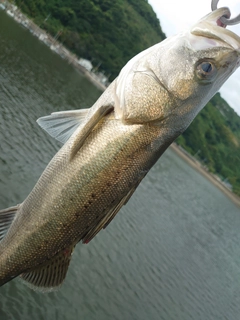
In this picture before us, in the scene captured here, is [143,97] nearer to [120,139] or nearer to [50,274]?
[120,139]

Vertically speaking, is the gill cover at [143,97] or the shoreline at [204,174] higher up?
the gill cover at [143,97]

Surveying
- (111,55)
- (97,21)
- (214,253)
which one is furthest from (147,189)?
(97,21)

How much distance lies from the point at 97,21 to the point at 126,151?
112494mm

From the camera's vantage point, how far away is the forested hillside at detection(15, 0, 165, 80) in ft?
283

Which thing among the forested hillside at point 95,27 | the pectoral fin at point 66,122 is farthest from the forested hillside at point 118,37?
the pectoral fin at point 66,122

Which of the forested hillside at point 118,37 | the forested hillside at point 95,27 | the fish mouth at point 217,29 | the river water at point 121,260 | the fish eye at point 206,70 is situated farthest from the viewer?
→ the forested hillside at point 118,37

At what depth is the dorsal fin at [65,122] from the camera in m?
3.51

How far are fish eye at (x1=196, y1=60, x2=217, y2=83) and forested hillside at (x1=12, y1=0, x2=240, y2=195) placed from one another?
79.3 m

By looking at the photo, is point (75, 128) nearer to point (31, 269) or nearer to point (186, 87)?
point (186, 87)

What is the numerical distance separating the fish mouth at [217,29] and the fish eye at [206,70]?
21cm

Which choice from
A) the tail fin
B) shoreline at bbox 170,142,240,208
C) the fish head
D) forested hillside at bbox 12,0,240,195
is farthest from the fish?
shoreline at bbox 170,142,240,208

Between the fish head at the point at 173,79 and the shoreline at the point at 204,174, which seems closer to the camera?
the fish head at the point at 173,79

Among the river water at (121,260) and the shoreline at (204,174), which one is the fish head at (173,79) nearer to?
the river water at (121,260)

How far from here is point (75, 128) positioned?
3.47m
